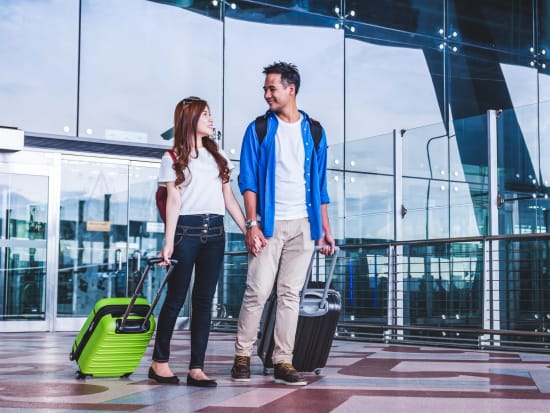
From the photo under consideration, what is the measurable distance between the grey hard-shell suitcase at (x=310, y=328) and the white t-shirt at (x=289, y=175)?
34 centimetres

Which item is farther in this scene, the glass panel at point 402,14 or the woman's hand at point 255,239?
the glass panel at point 402,14

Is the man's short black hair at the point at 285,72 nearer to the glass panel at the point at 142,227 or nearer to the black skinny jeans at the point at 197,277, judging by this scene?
the black skinny jeans at the point at 197,277

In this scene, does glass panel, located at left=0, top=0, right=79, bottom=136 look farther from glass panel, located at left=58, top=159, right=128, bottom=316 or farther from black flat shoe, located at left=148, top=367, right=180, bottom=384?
black flat shoe, located at left=148, top=367, right=180, bottom=384

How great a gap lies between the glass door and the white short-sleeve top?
6.27 m

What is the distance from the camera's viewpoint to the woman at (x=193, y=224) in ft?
12.9

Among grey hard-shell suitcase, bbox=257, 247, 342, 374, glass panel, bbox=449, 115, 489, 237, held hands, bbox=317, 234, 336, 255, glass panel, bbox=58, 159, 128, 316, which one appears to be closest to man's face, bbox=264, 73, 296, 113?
held hands, bbox=317, 234, 336, 255

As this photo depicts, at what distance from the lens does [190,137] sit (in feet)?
13.2

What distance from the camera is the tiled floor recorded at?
3.21 metres

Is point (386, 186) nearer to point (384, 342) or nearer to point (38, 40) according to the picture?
point (384, 342)

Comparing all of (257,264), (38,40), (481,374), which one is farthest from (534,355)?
(38,40)

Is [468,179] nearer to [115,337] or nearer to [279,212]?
[279,212]

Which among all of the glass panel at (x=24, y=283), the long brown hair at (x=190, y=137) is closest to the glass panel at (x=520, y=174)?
the long brown hair at (x=190, y=137)

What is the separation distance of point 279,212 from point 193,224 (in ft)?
1.38

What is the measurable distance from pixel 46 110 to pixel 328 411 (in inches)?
291
